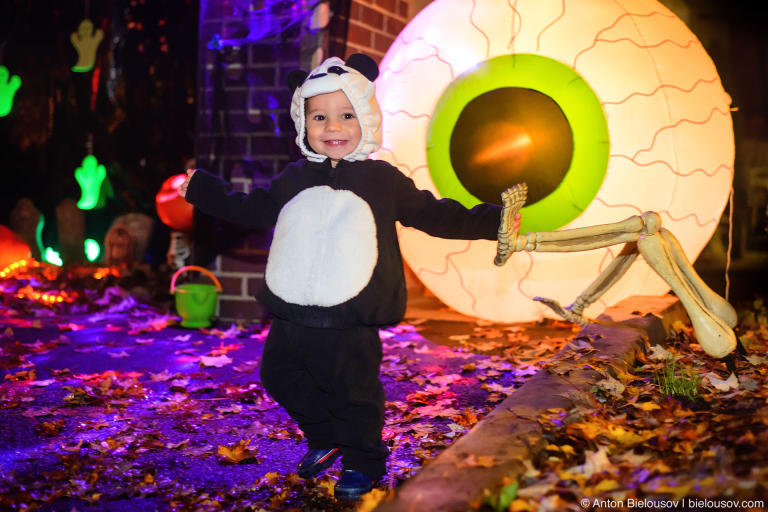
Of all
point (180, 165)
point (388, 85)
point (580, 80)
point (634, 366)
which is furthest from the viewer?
point (180, 165)

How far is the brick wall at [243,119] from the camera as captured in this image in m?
4.89

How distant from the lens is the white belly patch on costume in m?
2.36

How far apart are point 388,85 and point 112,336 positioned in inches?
98.2

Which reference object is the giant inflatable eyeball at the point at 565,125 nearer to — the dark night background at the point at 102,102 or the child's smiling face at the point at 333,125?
the child's smiling face at the point at 333,125

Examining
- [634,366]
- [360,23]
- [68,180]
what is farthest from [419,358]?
[68,180]

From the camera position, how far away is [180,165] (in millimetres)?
6340

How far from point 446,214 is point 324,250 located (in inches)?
18.8

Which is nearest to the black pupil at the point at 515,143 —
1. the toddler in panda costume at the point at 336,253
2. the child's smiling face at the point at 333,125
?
the toddler in panda costume at the point at 336,253

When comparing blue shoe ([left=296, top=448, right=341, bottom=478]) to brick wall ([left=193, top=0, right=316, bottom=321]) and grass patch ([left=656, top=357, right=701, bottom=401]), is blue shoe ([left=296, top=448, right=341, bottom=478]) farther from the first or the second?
brick wall ([left=193, top=0, right=316, bottom=321])

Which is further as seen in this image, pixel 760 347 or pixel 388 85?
pixel 388 85

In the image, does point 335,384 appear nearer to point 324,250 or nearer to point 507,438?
point 324,250

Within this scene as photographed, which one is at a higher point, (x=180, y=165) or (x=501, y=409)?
(x=180, y=165)

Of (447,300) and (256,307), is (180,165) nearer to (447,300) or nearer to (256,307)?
(256,307)

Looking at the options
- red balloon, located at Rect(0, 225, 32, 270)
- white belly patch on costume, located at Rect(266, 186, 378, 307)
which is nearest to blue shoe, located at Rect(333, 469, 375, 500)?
white belly patch on costume, located at Rect(266, 186, 378, 307)
